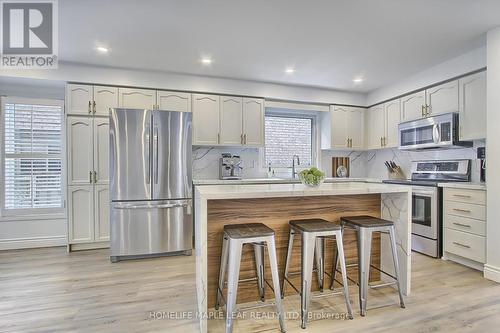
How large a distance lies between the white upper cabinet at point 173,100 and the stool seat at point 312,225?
253cm

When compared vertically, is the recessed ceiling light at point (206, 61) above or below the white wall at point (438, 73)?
above

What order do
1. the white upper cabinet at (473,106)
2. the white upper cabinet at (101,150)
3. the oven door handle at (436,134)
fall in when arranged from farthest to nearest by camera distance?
the white upper cabinet at (101,150), the oven door handle at (436,134), the white upper cabinet at (473,106)

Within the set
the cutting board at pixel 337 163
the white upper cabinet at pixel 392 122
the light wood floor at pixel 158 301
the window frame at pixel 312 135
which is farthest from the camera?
the cutting board at pixel 337 163

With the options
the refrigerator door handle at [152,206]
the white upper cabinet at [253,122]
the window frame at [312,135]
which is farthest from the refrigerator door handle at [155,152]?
the window frame at [312,135]

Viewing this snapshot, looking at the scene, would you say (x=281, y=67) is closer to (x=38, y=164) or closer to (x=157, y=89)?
(x=157, y=89)

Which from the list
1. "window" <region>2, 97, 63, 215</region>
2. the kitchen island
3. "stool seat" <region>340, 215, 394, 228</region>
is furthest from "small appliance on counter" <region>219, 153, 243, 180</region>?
"window" <region>2, 97, 63, 215</region>

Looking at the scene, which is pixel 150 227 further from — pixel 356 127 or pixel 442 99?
pixel 442 99

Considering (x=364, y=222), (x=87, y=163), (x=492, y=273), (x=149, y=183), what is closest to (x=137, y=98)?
(x=87, y=163)

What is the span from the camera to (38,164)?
12.2 feet

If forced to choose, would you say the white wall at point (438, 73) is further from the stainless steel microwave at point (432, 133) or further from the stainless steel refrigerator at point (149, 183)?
the stainless steel refrigerator at point (149, 183)

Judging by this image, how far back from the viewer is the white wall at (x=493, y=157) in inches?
102

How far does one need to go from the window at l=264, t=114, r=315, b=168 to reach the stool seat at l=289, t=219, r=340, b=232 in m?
2.55

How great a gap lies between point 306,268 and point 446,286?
1.59 metres

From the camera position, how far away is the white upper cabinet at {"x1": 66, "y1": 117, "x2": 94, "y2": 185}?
11.3 ft
